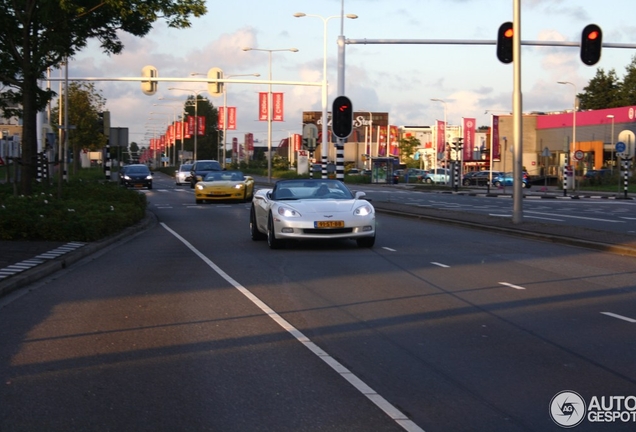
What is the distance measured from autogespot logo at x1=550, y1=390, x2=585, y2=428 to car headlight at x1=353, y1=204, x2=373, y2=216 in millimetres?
10109

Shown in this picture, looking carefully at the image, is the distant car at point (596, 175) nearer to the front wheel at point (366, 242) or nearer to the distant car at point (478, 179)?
the distant car at point (478, 179)

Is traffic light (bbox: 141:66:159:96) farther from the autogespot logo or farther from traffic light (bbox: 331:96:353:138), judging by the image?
the autogespot logo

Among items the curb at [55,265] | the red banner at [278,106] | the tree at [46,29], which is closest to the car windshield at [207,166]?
the red banner at [278,106]

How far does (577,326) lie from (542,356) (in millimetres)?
1519

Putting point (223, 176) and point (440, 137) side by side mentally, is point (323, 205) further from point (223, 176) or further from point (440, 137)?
point (440, 137)

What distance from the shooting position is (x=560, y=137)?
87188 millimetres

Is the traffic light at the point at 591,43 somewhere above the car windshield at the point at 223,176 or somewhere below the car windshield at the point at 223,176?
above

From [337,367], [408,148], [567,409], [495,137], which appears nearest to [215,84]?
[337,367]

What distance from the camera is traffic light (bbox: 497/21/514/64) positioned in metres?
22.7

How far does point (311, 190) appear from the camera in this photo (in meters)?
17.6

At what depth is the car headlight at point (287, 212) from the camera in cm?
1614

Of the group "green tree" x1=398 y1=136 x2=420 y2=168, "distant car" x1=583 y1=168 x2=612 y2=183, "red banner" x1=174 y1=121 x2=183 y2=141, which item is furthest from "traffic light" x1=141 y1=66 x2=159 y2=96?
"green tree" x1=398 y1=136 x2=420 y2=168

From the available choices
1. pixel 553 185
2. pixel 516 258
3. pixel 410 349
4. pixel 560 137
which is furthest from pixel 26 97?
pixel 560 137

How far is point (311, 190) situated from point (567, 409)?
1197 cm
